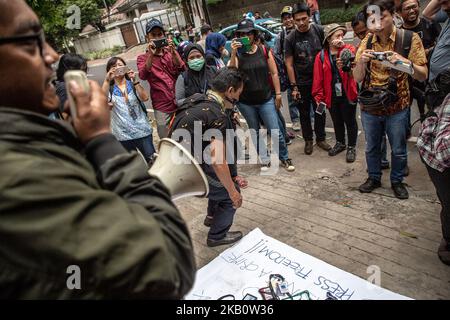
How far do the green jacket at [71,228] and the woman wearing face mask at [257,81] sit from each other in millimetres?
3695

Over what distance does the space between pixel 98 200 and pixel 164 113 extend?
4079 mm

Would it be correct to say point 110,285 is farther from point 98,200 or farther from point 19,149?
point 19,149

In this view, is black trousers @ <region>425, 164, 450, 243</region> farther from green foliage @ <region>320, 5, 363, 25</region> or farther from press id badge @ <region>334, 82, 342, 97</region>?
green foliage @ <region>320, 5, 363, 25</region>

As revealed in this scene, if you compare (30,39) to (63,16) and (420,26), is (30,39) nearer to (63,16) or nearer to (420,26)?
(420,26)

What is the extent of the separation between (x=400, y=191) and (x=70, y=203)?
3396mm

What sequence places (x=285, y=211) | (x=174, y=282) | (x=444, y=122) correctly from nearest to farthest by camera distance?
(x=174, y=282)
(x=444, y=122)
(x=285, y=211)

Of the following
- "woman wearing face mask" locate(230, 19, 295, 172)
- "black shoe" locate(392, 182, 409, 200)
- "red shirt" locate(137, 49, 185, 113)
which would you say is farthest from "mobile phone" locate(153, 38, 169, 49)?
"black shoe" locate(392, 182, 409, 200)

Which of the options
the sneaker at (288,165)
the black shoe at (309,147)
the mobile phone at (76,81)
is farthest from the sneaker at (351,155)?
the mobile phone at (76,81)

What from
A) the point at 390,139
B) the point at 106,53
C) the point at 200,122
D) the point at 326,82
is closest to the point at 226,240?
the point at 200,122

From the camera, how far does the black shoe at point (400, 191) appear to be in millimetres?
3348

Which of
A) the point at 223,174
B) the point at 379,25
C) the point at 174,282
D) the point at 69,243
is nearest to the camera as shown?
the point at 69,243

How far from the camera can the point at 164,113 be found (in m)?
4.72

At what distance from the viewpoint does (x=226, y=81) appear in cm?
288
